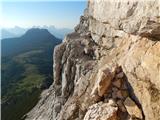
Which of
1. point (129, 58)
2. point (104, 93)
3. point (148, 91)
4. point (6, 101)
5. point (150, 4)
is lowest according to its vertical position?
point (6, 101)

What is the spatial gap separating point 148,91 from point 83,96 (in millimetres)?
14111

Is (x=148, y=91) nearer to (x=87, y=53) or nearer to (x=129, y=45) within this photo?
(x=129, y=45)

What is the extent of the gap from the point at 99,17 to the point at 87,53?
9545mm

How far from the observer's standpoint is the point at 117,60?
36875 millimetres

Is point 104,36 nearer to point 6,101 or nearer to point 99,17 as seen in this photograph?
point 99,17

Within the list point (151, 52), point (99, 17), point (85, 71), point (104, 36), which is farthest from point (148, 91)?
point (99, 17)

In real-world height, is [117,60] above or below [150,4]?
below

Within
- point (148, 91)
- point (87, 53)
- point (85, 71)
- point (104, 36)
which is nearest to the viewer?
point (148, 91)

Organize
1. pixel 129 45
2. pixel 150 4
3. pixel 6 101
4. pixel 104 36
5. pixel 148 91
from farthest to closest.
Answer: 1. pixel 6 101
2. pixel 104 36
3. pixel 129 45
4. pixel 150 4
5. pixel 148 91

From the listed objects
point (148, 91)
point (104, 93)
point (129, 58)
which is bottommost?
point (104, 93)

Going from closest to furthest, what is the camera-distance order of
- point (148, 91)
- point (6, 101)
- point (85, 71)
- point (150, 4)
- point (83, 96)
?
1. point (148, 91)
2. point (150, 4)
3. point (83, 96)
4. point (85, 71)
5. point (6, 101)

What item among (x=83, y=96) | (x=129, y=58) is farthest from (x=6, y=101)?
(x=129, y=58)

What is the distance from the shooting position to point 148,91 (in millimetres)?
28375

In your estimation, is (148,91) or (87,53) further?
(87,53)
